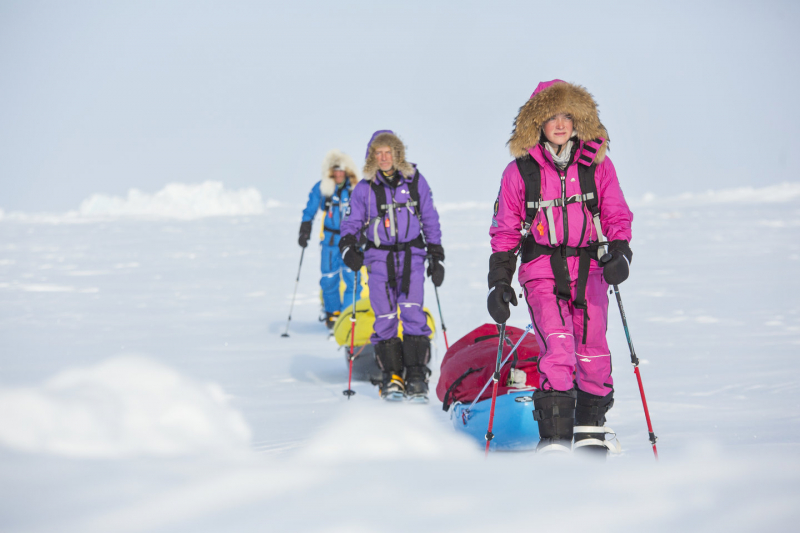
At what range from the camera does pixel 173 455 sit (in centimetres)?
382

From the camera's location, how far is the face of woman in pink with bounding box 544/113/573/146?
3.50 m

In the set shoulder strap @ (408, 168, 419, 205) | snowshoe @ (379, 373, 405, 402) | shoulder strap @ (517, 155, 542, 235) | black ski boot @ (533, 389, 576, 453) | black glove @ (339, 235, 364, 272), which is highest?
shoulder strap @ (408, 168, 419, 205)

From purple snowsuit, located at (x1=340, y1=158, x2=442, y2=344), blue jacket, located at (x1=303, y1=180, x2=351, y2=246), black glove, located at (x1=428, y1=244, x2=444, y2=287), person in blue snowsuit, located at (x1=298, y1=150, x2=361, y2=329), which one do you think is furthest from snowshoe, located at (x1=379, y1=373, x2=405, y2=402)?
blue jacket, located at (x1=303, y1=180, x2=351, y2=246)

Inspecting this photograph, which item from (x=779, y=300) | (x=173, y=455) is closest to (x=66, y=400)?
(x=173, y=455)

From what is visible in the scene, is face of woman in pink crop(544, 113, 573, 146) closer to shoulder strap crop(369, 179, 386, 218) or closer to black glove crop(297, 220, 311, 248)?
shoulder strap crop(369, 179, 386, 218)

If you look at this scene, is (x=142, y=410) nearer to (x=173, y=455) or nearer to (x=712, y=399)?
(x=173, y=455)

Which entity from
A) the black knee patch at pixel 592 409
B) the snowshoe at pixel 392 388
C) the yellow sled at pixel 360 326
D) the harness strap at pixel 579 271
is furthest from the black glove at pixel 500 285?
the yellow sled at pixel 360 326

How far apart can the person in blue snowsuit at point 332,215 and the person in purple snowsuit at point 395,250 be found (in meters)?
3.43

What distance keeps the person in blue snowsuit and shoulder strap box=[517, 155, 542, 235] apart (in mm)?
6110

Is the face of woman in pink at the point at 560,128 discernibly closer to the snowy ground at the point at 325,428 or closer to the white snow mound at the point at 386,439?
the snowy ground at the point at 325,428

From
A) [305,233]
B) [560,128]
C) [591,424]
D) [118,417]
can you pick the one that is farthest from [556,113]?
[305,233]

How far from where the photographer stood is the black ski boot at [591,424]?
347 cm

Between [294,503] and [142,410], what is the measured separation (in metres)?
2.76

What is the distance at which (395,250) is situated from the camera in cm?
592
